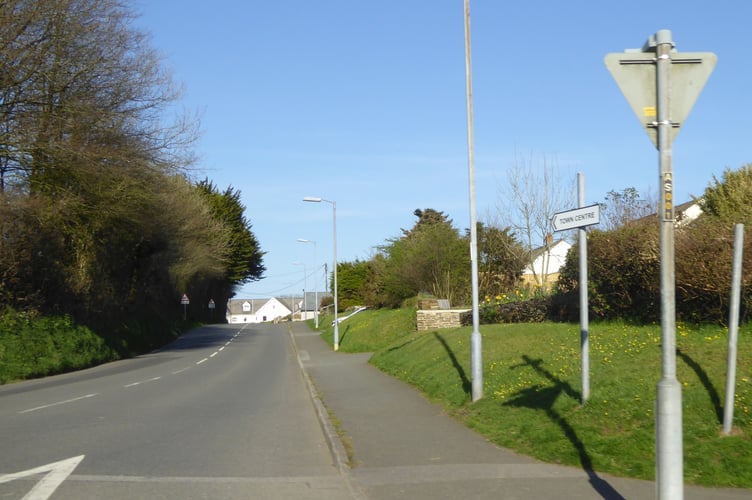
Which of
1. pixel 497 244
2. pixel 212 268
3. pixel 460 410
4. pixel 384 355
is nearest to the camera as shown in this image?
pixel 460 410

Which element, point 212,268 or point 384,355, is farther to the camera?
point 212,268

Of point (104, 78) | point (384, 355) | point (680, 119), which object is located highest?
point (104, 78)

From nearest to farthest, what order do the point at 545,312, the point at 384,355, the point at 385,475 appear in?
the point at 385,475 → the point at 545,312 → the point at 384,355

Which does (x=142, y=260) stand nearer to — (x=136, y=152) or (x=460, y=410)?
(x=136, y=152)

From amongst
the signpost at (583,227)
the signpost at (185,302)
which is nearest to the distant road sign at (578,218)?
the signpost at (583,227)

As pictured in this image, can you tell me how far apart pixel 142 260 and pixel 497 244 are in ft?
64.8

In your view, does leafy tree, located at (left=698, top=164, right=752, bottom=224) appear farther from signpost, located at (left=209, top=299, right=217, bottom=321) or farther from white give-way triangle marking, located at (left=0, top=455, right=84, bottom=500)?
signpost, located at (left=209, top=299, right=217, bottom=321)

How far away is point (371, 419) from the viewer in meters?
12.6

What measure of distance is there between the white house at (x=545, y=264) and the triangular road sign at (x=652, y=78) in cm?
2089

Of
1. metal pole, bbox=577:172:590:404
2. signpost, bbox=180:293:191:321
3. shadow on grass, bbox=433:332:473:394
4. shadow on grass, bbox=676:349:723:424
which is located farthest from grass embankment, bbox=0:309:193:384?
signpost, bbox=180:293:191:321

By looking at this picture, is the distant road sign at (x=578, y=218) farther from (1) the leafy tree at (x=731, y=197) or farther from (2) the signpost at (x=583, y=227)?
(1) the leafy tree at (x=731, y=197)

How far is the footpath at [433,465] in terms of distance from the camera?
7246 mm

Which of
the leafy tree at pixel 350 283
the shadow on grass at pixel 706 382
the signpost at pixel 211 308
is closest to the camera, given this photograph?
the shadow on grass at pixel 706 382

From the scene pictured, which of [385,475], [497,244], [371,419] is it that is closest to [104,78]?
[497,244]
